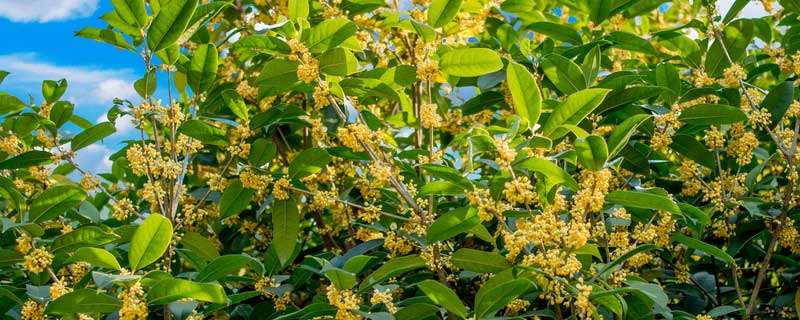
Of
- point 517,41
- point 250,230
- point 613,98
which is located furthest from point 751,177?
point 250,230

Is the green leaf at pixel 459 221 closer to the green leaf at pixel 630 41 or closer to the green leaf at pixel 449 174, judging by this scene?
the green leaf at pixel 449 174

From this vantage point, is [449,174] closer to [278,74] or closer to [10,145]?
[278,74]

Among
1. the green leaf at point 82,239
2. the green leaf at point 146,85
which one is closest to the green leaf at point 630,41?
the green leaf at point 146,85

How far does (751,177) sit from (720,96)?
0.30m

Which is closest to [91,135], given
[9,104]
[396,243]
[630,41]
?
[9,104]

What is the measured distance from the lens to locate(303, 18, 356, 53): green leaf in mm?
2449

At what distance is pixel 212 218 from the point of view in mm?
3561

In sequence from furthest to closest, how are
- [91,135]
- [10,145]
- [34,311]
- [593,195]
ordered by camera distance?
[10,145], [91,135], [34,311], [593,195]

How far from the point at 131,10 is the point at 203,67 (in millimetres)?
348

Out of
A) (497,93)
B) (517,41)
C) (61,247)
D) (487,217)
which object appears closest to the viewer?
(487,217)

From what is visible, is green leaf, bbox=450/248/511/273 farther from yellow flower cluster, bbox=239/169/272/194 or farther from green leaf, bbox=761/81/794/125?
green leaf, bbox=761/81/794/125

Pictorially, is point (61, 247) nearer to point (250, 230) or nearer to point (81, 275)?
point (81, 275)

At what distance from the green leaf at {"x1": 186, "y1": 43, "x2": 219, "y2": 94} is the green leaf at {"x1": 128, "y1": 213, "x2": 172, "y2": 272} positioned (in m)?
0.82

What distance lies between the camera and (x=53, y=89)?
321 cm
